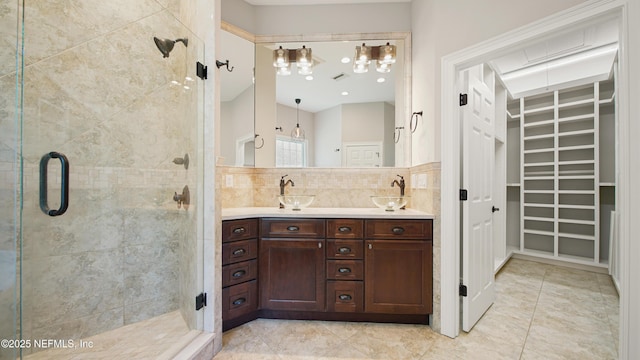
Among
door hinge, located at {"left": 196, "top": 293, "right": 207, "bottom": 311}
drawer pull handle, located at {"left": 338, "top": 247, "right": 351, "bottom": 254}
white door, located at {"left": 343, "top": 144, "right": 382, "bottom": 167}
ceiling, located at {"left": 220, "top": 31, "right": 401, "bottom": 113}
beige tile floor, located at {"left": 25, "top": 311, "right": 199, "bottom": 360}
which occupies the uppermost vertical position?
ceiling, located at {"left": 220, "top": 31, "right": 401, "bottom": 113}

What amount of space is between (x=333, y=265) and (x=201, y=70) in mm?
1748

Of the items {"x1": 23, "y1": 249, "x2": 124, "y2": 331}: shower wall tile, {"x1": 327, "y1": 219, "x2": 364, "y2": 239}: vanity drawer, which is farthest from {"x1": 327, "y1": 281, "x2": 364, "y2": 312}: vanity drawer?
{"x1": 23, "y1": 249, "x2": 124, "y2": 331}: shower wall tile

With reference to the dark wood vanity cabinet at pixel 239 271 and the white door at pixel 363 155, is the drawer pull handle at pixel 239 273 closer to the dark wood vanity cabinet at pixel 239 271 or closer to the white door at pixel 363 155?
the dark wood vanity cabinet at pixel 239 271

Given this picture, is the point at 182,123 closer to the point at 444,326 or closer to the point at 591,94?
the point at 444,326

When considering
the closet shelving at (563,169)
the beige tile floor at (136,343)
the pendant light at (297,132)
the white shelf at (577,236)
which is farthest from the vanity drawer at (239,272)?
the white shelf at (577,236)

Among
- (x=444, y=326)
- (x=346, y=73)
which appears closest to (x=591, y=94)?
(x=346, y=73)

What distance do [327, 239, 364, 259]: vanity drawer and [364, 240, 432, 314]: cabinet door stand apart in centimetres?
7

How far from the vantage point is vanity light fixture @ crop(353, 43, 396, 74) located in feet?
8.51

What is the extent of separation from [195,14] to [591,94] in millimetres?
4977

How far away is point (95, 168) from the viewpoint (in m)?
1.79

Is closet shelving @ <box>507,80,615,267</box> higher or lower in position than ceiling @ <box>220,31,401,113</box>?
lower

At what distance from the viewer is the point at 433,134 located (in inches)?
81.0

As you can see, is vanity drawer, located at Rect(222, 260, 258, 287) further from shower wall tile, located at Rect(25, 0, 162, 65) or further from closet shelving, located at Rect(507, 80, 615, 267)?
closet shelving, located at Rect(507, 80, 615, 267)

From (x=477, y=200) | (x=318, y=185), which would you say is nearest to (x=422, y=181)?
(x=477, y=200)
